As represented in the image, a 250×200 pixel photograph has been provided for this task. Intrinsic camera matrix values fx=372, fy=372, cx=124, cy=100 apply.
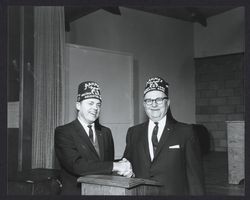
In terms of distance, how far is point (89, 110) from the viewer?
2.44 meters

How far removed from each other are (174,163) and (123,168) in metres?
0.32

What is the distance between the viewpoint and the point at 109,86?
2609mm

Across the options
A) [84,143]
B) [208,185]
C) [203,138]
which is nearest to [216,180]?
[208,185]

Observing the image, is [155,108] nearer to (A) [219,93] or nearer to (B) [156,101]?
(B) [156,101]

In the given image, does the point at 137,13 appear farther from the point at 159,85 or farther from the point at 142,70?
the point at 159,85

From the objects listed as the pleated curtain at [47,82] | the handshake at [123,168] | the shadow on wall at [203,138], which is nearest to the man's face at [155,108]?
the shadow on wall at [203,138]

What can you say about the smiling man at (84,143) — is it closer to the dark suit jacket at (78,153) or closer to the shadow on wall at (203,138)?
the dark suit jacket at (78,153)

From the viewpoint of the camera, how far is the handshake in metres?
2.28

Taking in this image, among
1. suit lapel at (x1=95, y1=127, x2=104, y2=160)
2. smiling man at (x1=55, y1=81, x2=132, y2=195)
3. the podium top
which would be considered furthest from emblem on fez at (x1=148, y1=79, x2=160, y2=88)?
the podium top

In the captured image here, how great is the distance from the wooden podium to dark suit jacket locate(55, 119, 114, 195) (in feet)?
0.71

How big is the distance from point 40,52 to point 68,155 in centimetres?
75

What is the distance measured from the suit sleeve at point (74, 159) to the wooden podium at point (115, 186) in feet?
0.70

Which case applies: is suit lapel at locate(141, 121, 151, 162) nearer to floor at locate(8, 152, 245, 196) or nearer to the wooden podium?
the wooden podium

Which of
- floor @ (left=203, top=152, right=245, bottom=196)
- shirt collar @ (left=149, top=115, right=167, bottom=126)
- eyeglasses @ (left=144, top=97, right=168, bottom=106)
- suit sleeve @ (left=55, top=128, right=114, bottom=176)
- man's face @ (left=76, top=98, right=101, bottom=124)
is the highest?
eyeglasses @ (left=144, top=97, right=168, bottom=106)
